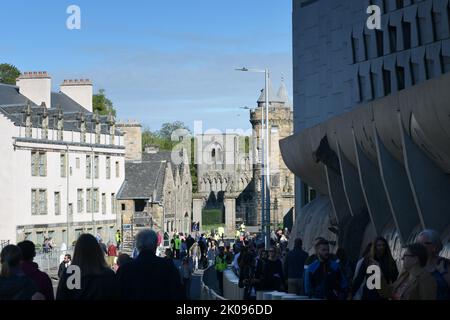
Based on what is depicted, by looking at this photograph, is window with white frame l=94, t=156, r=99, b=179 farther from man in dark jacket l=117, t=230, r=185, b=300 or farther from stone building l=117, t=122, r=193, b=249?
man in dark jacket l=117, t=230, r=185, b=300

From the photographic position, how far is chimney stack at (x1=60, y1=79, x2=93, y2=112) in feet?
300

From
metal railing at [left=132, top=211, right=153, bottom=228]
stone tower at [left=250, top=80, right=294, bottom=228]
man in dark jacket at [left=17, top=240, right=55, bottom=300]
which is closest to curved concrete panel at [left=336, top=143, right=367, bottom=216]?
man in dark jacket at [left=17, top=240, right=55, bottom=300]

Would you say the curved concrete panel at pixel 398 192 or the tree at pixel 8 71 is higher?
the tree at pixel 8 71

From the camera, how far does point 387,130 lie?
87.9 feet

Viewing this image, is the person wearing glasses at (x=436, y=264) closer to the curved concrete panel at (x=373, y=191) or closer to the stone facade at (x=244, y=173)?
the curved concrete panel at (x=373, y=191)

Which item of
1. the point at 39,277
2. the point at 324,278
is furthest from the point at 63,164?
the point at 39,277

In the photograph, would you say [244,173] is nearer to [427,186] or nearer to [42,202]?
[42,202]

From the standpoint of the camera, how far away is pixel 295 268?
22.2m

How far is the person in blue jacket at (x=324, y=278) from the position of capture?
1561 centimetres

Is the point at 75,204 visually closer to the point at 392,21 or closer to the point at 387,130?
the point at 392,21

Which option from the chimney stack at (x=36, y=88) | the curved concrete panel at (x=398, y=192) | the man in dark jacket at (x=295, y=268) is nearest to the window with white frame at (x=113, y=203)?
the chimney stack at (x=36, y=88)

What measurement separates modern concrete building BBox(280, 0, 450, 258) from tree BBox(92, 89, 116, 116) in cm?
7148

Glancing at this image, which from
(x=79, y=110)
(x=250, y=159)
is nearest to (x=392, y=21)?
(x=79, y=110)

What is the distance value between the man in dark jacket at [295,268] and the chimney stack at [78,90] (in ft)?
230
